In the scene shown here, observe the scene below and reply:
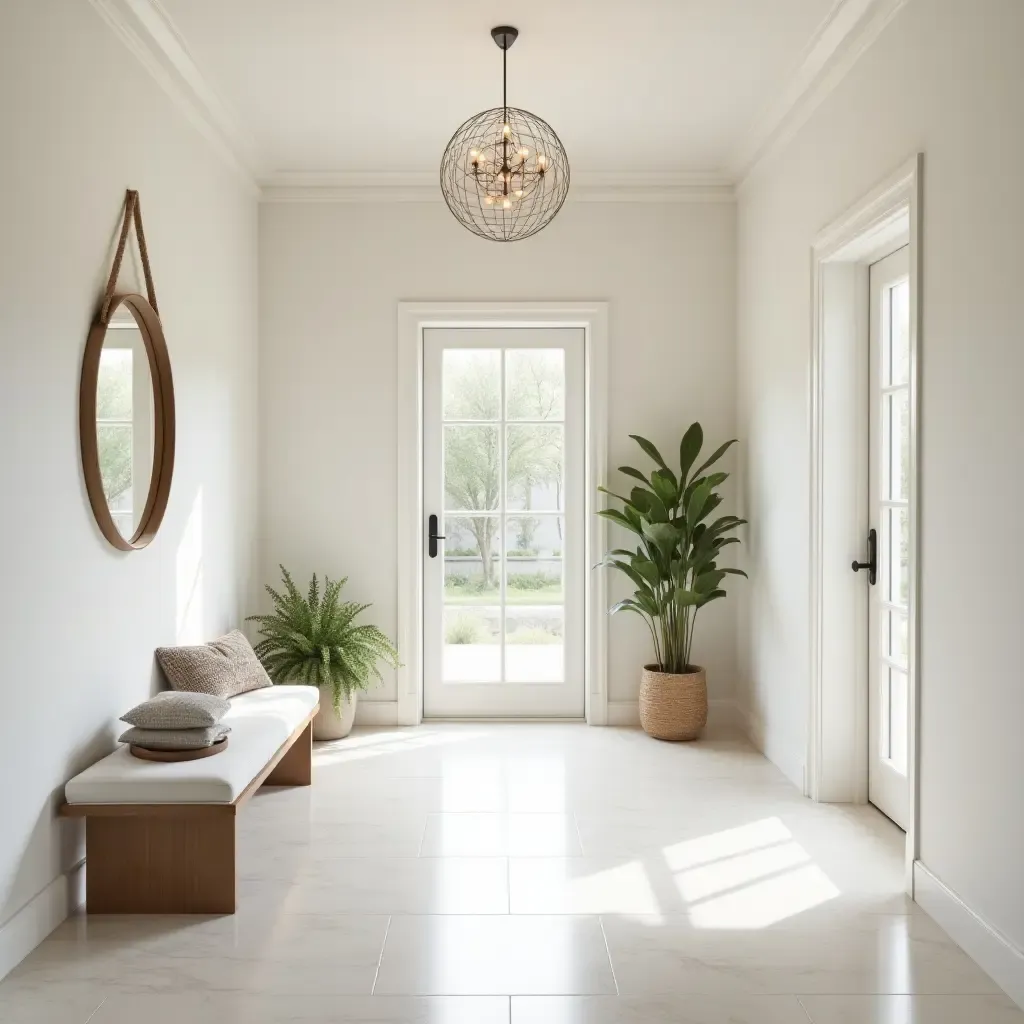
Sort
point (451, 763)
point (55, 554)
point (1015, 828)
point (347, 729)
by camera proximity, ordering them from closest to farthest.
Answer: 1. point (1015, 828)
2. point (55, 554)
3. point (451, 763)
4. point (347, 729)

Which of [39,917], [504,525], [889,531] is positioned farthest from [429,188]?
[39,917]

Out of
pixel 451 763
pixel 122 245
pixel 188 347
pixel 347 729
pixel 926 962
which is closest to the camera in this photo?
pixel 926 962

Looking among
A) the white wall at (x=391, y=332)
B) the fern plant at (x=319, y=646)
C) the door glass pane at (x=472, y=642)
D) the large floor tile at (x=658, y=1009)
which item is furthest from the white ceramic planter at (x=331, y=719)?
the large floor tile at (x=658, y=1009)

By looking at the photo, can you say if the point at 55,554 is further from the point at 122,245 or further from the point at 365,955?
the point at 365,955

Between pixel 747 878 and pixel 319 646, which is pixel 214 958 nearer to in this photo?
pixel 747 878

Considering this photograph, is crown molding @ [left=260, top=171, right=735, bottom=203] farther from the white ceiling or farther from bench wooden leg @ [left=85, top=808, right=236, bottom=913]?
bench wooden leg @ [left=85, top=808, right=236, bottom=913]

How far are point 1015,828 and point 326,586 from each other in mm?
3264

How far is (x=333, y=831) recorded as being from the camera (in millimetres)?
3352

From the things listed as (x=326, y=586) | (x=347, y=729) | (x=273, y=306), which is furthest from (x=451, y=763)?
(x=273, y=306)

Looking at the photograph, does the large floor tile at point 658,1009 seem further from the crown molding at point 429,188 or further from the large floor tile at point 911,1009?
the crown molding at point 429,188

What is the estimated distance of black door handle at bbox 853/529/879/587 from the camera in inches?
141

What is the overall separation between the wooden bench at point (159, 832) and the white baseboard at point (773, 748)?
2.19m

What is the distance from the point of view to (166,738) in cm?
279

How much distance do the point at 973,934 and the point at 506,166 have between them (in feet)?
8.44
